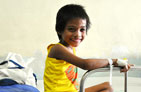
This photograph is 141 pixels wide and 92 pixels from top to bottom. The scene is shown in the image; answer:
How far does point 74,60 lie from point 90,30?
1334 mm

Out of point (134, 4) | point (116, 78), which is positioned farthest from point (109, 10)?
point (116, 78)

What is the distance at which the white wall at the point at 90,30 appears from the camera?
2.32m

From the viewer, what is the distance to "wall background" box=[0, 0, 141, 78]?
7.62 feet

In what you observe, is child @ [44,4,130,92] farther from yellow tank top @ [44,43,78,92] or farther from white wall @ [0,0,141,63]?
white wall @ [0,0,141,63]

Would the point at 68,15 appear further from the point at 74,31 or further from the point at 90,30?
the point at 90,30

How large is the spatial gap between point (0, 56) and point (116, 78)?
1.26 meters

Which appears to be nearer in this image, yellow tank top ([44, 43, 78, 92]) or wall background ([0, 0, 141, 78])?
yellow tank top ([44, 43, 78, 92])

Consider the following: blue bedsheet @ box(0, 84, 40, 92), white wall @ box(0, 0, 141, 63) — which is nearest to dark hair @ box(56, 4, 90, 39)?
blue bedsheet @ box(0, 84, 40, 92)

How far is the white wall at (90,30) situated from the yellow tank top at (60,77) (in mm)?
1085

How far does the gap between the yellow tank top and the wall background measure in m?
1.08

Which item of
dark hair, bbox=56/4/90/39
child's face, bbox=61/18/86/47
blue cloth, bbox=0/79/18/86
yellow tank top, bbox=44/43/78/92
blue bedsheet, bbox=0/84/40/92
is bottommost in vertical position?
blue bedsheet, bbox=0/84/40/92

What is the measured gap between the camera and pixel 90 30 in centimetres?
250

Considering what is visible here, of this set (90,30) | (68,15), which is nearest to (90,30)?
(90,30)

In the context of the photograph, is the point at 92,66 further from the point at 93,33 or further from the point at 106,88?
the point at 93,33
